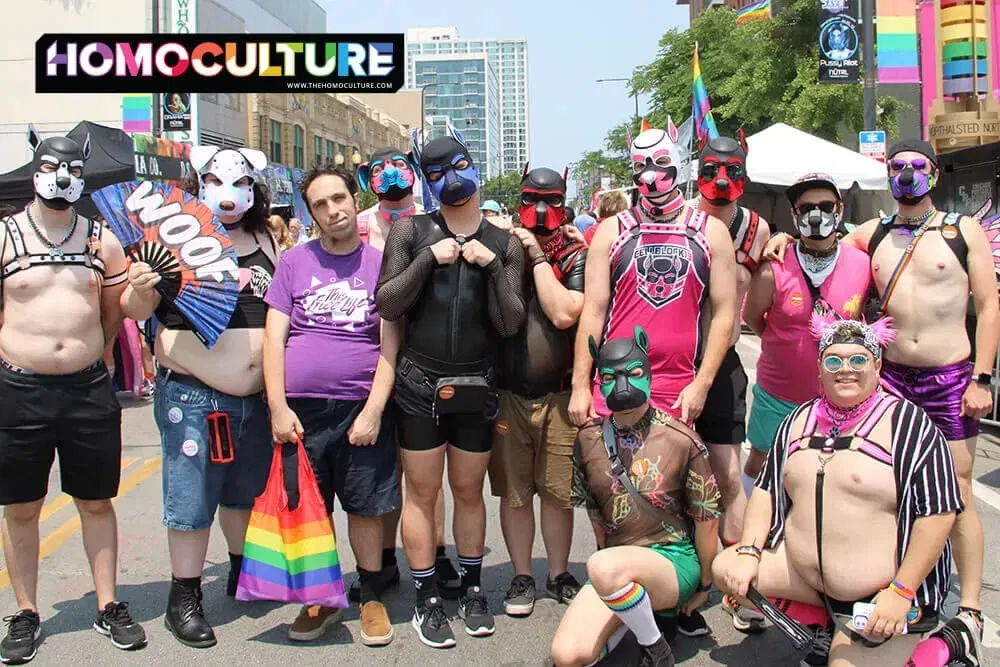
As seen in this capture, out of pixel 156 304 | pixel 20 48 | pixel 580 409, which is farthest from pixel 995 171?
pixel 20 48

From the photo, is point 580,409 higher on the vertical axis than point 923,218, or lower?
lower

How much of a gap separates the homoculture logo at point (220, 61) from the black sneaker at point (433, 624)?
13758 millimetres

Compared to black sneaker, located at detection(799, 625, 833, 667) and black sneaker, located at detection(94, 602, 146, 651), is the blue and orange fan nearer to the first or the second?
black sneaker, located at detection(94, 602, 146, 651)

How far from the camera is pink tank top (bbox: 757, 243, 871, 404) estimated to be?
4.43m

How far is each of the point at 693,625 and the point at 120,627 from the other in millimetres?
2495

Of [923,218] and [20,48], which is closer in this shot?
[923,218]

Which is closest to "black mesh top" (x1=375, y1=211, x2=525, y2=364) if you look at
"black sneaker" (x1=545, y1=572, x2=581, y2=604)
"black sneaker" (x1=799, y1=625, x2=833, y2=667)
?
"black sneaker" (x1=545, y1=572, x2=581, y2=604)

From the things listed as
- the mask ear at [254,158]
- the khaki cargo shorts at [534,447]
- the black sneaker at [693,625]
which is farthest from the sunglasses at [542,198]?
the black sneaker at [693,625]

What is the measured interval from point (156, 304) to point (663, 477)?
7.41ft

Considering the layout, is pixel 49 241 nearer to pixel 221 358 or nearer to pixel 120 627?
pixel 221 358

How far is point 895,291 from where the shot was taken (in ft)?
14.4

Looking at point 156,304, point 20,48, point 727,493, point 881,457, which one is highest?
point 20,48

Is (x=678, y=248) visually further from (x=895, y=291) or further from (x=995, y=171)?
(x=995, y=171)

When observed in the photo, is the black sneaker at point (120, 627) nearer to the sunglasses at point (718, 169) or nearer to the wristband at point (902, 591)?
the wristband at point (902, 591)
